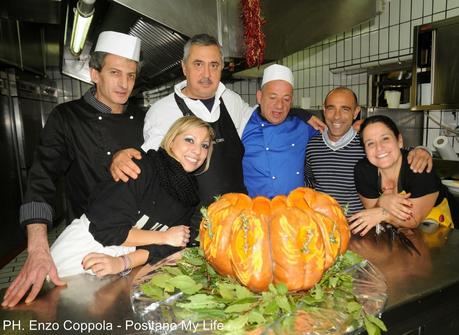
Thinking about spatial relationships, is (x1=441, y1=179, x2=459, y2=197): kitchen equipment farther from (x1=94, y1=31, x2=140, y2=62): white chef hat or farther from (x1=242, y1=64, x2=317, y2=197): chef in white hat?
(x1=94, y1=31, x2=140, y2=62): white chef hat

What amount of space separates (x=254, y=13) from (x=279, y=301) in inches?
78.6

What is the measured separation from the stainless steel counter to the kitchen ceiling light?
4.76 ft

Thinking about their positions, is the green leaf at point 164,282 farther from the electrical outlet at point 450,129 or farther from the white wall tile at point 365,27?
the white wall tile at point 365,27

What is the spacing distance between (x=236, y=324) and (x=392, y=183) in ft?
4.11

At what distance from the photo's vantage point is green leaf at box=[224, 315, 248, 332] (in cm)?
63

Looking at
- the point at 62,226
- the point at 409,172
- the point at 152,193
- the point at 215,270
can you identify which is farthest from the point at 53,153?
the point at 62,226

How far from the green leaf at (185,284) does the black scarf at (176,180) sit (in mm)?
573

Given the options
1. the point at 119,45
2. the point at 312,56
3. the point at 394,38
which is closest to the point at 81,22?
the point at 119,45

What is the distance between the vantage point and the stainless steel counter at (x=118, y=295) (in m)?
0.76

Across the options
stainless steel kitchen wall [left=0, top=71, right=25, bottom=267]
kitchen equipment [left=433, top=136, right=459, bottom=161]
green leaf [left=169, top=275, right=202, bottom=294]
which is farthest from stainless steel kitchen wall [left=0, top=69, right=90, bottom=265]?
kitchen equipment [left=433, top=136, right=459, bottom=161]

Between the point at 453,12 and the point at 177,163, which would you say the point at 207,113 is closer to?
the point at 177,163

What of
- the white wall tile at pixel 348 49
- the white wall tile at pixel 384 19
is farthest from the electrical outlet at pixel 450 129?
the white wall tile at pixel 348 49

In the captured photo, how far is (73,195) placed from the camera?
1.67 m

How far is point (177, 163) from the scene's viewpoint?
136 cm
